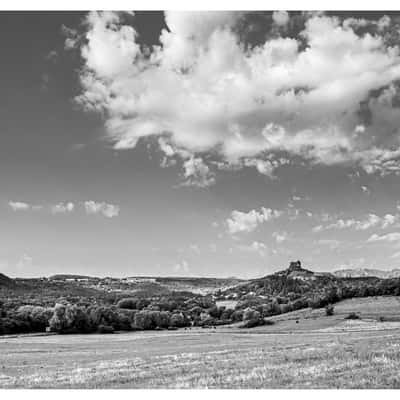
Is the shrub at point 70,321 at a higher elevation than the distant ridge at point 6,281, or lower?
lower

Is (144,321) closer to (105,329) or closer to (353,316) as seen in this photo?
(105,329)

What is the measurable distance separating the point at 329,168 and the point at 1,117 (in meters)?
23.9

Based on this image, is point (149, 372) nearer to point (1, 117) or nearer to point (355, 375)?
point (355, 375)

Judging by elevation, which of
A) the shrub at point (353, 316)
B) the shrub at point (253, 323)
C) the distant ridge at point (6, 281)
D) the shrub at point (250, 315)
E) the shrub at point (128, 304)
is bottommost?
the shrub at point (253, 323)

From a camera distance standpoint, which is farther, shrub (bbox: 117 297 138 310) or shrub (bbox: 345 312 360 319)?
shrub (bbox: 117 297 138 310)

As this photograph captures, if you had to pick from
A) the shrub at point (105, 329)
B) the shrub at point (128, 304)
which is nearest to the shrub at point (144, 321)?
the shrub at point (105, 329)

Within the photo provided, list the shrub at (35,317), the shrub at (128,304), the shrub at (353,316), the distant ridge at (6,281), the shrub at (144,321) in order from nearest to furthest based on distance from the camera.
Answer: the shrub at (35,317)
the shrub at (353,316)
the shrub at (144,321)
the shrub at (128,304)
the distant ridge at (6,281)

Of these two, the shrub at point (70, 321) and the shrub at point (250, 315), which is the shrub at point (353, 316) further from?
the shrub at point (70, 321)

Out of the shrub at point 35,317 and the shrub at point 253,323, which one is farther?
the shrub at point 253,323

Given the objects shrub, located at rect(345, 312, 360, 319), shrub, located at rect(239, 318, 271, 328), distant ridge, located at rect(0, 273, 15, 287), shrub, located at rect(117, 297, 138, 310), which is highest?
distant ridge, located at rect(0, 273, 15, 287)

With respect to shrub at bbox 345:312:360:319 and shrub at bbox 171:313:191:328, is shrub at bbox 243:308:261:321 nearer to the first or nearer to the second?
shrub at bbox 171:313:191:328

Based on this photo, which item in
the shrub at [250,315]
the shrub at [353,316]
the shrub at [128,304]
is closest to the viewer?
the shrub at [353,316]

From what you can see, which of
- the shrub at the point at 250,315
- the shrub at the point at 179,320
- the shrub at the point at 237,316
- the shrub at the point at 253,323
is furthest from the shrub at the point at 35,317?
the shrub at the point at 237,316

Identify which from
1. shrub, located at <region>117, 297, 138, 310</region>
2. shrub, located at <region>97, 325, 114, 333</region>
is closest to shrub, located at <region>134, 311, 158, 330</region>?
shrub, located at <region>97, 325, 114, 333</region>
